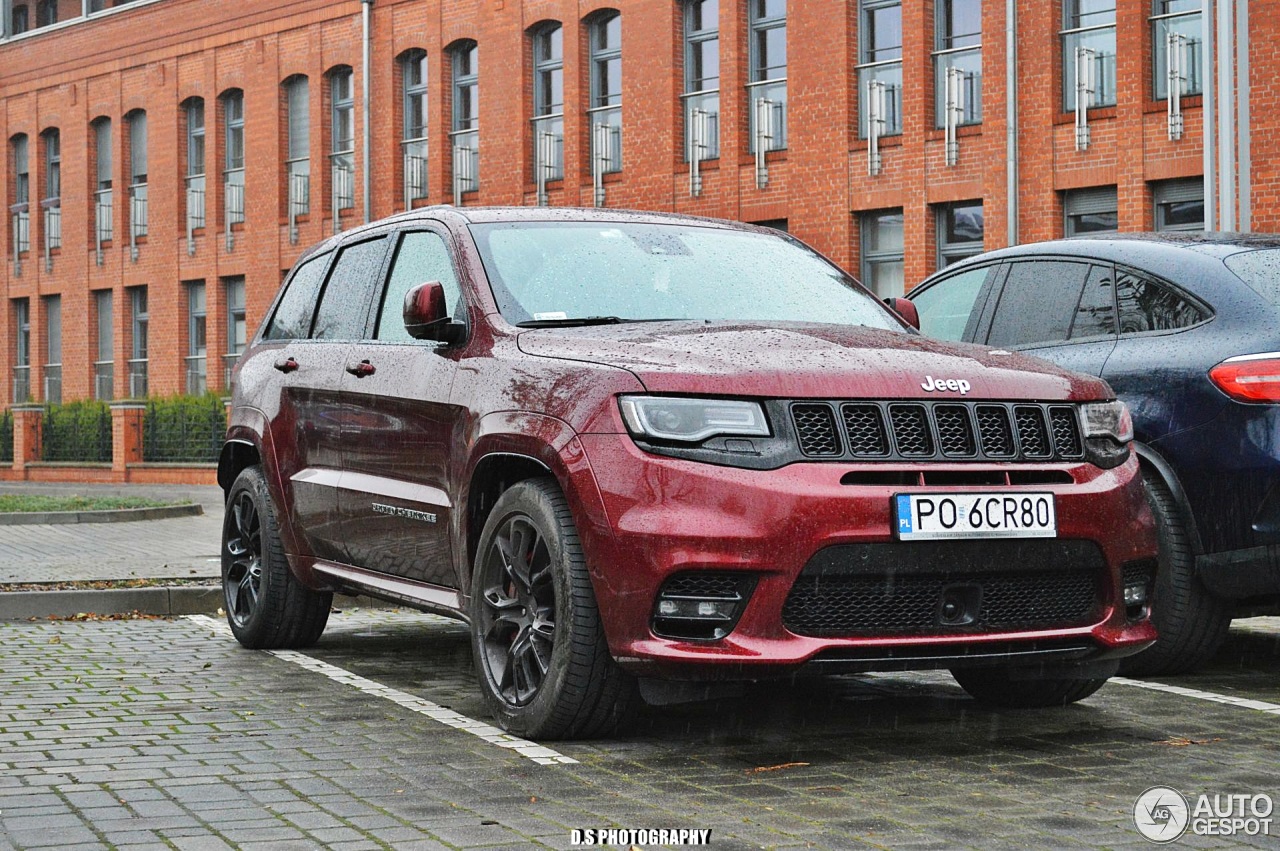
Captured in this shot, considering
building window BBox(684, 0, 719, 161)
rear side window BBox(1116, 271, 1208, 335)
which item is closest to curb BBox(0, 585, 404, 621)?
rear side window BBox(1116, 271, 1208, 335)

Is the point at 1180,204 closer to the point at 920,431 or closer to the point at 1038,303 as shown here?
the point at 1038,303

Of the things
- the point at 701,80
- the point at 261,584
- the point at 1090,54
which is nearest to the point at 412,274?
the point at 261,584

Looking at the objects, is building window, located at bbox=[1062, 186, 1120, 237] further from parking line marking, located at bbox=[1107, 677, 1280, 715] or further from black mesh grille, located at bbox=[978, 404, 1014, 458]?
black mesh grille, located at bbox=[978, 404, 1014, 458]

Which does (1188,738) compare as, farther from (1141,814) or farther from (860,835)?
(860,835)

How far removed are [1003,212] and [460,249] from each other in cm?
1934

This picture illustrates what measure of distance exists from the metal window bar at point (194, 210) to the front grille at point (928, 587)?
35107 mm

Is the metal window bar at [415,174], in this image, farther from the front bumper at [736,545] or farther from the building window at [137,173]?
the front bumper at [736,545]

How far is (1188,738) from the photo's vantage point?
19.6 ft

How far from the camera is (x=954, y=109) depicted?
25.7 meters

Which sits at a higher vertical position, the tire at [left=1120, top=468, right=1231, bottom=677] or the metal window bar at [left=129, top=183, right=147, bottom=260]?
the metal window bar at [left=129, top=183, right=147, bottom=260]

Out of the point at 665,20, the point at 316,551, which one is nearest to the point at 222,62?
the point at 665,20

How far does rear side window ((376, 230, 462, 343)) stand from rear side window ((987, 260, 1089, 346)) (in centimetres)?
256

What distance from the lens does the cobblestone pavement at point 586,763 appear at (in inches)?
183

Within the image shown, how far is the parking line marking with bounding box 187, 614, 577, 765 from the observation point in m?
5.68
